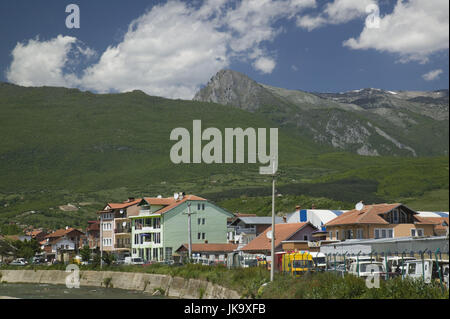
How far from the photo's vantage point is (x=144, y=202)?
88312mm

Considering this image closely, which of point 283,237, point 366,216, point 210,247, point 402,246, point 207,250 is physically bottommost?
point 207,250

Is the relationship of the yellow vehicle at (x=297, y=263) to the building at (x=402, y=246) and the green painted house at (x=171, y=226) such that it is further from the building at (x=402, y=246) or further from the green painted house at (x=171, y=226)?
the green painted house at (x=171, y=226)

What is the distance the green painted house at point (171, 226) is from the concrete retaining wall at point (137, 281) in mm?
13964

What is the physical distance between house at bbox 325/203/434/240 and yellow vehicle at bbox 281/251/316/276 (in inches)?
959

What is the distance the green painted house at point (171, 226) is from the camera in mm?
82787

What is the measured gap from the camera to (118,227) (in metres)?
98.1

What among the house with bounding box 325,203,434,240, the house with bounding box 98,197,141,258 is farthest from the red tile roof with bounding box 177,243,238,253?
the house with bounding box 98,197,141,258

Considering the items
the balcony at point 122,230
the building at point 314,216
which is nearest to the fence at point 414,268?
the building at point 314,216

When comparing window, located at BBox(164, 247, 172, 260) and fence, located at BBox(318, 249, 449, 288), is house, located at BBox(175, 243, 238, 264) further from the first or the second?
fence, located at BBox(318, 249, 449, 288)

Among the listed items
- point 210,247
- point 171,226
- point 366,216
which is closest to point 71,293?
point 210,247

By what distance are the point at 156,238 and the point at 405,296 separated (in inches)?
2422

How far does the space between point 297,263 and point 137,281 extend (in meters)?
22.7

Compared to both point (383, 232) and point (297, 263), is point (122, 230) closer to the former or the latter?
point (383, 232)

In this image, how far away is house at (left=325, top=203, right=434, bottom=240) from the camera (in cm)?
6838
